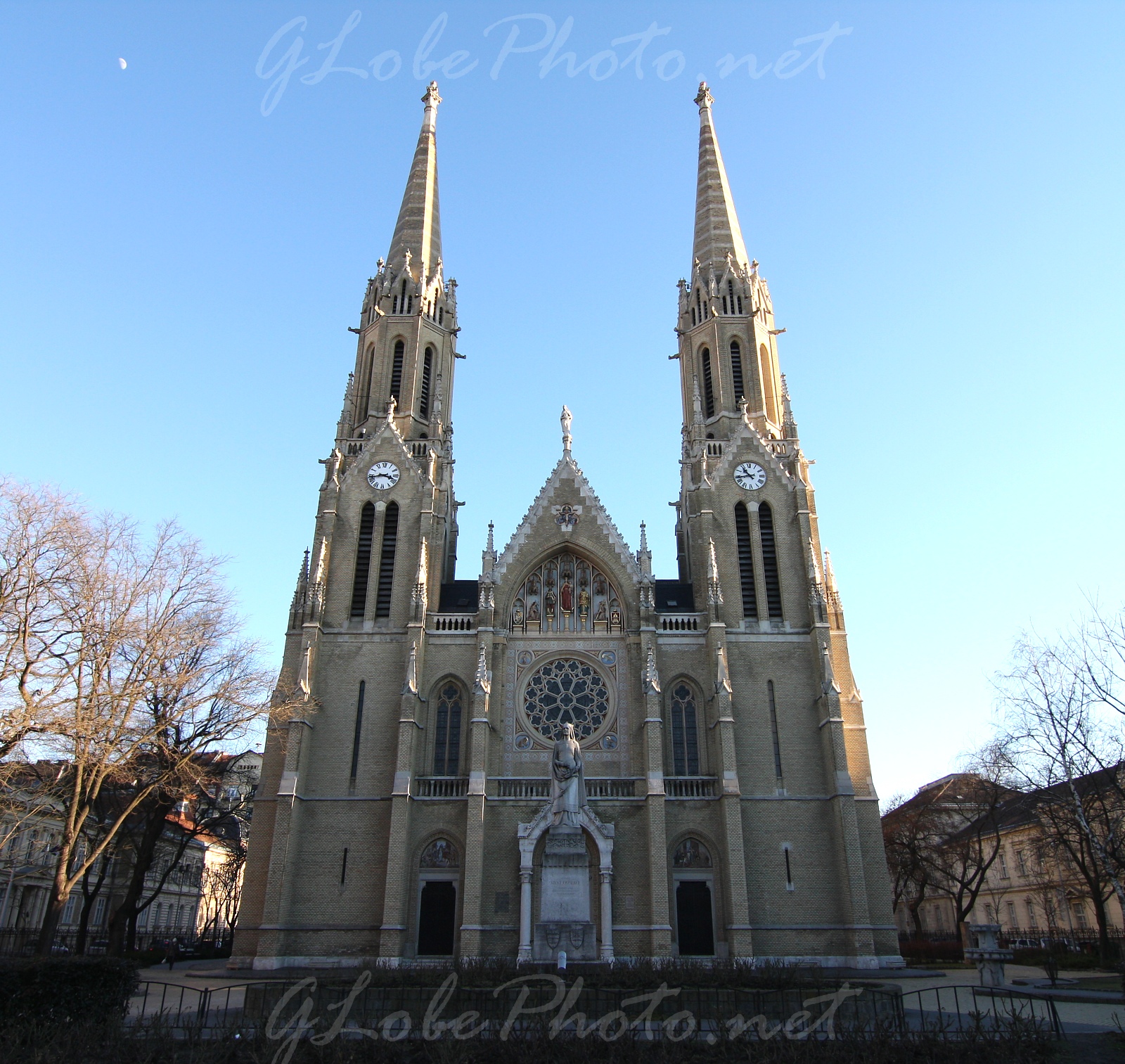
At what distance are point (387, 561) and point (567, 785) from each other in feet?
49.0

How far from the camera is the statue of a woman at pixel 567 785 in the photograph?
981 inches

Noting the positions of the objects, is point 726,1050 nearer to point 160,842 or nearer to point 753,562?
point 753,562

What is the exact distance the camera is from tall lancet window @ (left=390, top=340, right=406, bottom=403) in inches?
1630

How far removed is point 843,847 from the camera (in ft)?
99.1

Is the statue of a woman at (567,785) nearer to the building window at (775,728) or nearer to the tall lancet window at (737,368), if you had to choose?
the building window at (775,728)

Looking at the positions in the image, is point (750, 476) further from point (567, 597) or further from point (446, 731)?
point (446, 731)

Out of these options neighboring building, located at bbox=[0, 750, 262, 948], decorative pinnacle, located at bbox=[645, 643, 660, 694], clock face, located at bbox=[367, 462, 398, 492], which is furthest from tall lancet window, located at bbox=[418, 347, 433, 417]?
neighboring building, located at bbox=[0, 750, 262, 948]

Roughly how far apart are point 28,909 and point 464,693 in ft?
99.7

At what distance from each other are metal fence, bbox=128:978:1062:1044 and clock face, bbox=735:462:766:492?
24.0 metres

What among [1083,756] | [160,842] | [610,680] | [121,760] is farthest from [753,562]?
[160,842]

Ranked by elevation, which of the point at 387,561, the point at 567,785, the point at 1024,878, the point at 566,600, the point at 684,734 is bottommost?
the point at 1024,878

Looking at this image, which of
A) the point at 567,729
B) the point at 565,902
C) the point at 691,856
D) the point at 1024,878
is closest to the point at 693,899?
the point at 691,856

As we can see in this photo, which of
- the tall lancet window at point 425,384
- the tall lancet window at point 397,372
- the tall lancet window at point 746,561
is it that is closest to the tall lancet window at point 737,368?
the tall lancet window at point 746,561

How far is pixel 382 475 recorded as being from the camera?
3784 centimetres
